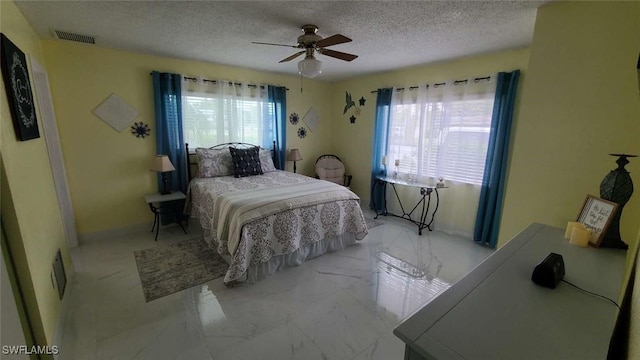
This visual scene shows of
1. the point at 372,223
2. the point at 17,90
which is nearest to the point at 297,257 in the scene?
the point at 372,223

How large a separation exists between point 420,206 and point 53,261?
419 centimetres

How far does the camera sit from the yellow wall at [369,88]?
124 inches

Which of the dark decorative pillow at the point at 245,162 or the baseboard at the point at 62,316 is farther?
the dark decorative pillow at the point at 245,162

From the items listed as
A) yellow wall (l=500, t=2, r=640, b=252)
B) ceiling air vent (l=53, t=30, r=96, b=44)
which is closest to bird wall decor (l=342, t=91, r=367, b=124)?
yellow wall (l=500, t=2, r=640, b=252)

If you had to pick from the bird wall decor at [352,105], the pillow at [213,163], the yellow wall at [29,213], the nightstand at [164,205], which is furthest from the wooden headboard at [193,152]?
the bird wall decor at [352,105]

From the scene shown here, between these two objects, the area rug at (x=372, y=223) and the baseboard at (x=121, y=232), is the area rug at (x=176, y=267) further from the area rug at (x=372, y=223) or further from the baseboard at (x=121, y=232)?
the area rug at (x=372, y=223)

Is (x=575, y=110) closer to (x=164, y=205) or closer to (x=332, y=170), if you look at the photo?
(x=332, y=170)

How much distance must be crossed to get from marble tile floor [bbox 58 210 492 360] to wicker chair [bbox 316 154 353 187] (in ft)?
6.35

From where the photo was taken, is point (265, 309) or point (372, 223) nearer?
point (265, 309)

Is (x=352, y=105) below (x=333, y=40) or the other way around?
below

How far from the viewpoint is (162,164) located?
335cm

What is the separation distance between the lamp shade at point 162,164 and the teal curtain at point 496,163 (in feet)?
13.2

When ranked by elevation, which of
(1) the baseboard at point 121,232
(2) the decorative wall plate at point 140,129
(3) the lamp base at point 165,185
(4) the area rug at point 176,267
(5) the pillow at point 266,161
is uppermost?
(2) the decorative wall plate at point 140,129

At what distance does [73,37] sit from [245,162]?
2.23 meters
